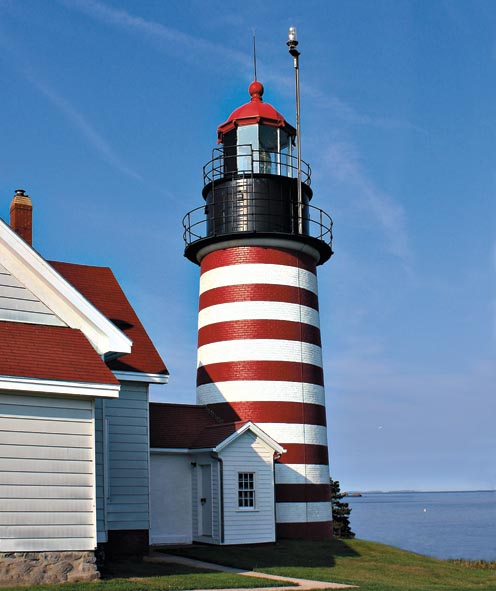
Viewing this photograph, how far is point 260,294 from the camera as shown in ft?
83.0

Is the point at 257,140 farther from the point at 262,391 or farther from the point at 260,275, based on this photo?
the point at 262,391

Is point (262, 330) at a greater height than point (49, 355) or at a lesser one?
greater

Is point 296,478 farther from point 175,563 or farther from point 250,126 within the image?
point 250,126

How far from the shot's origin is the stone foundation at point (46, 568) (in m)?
13.6

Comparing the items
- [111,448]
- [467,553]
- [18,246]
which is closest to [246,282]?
[111,448]

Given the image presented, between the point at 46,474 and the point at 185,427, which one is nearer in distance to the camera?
the point at 46,474

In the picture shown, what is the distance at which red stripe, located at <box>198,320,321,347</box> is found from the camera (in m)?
25.1

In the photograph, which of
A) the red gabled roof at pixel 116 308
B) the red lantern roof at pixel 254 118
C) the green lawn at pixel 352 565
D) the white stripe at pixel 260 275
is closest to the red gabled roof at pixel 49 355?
the red gabled roof at pixel 116 308

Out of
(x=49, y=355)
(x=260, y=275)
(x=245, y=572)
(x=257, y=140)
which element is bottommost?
(x=245, y=572)

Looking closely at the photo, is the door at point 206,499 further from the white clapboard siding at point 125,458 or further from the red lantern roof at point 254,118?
the red lantern roof at point 254,118

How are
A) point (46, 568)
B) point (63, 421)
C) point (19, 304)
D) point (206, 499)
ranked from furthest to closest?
point (206, 499)
point (19, 304)
point (63, 421)
point (46, 568)

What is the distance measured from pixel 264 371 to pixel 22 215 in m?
8.34

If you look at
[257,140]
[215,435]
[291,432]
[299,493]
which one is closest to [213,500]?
[215,435]

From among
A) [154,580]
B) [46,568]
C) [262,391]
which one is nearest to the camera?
[46,568]
